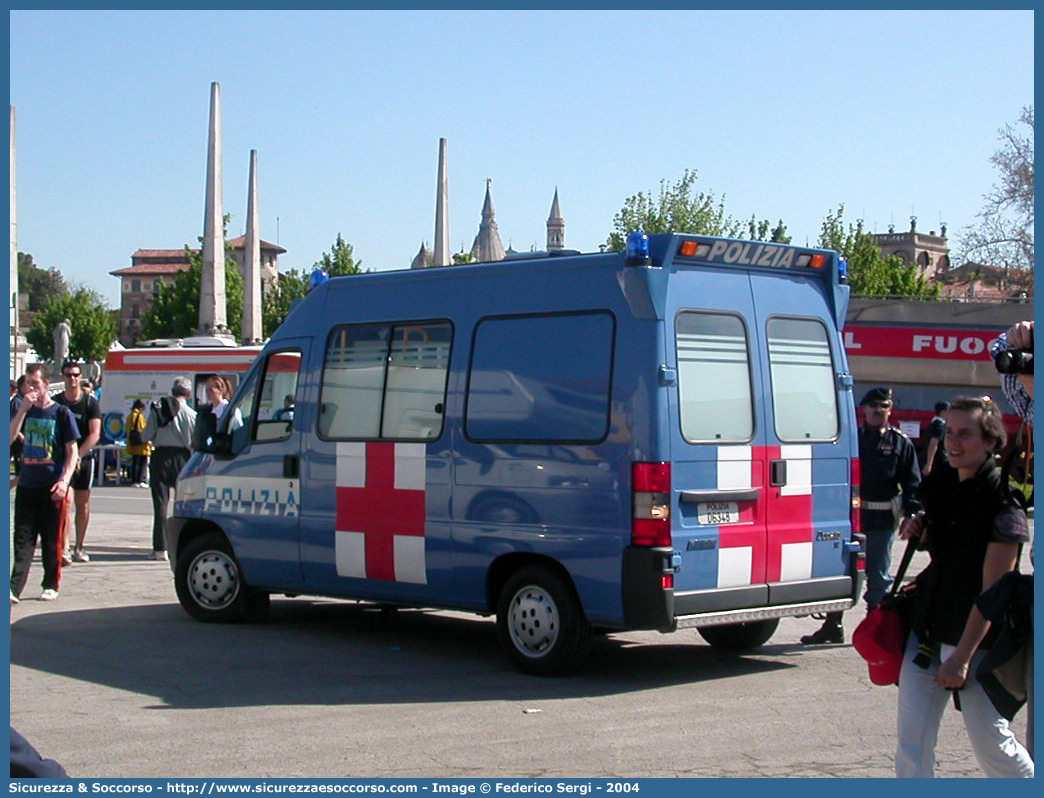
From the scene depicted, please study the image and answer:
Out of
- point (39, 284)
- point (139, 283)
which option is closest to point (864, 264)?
point (39, 284)

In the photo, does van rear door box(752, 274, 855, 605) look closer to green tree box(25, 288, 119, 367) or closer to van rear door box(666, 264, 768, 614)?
van rear door box(666, 264, 768, 614)

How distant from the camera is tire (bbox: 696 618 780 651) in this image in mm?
9711

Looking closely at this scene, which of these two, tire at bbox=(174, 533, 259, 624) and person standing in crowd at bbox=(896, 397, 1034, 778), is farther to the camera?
tire at bbox=(174, 533, 259, 624)

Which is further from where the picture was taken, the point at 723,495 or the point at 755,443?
the point at 755,443

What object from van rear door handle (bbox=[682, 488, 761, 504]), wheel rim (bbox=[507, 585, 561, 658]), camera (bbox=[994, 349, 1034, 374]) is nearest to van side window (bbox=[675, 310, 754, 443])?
van rear door handle (bbox=[682, 488, 761, 504])

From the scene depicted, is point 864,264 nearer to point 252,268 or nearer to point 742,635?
point 252,268

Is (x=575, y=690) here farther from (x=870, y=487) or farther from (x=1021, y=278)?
(x=1021, y=278)

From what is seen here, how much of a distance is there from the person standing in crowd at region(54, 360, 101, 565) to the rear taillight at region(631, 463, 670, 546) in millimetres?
6064

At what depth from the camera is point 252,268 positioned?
171 ft

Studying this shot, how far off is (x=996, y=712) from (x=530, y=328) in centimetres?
451

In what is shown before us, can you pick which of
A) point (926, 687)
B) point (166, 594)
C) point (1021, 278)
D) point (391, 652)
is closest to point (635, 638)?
Answer: point (391, 652)

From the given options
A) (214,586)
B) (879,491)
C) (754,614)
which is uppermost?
(879,491)

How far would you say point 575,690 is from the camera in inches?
328

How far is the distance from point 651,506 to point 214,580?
4.06 m
